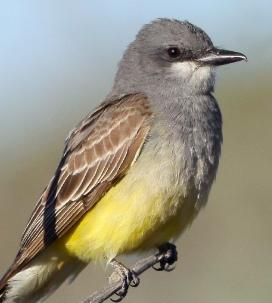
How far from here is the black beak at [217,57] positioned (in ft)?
26.5

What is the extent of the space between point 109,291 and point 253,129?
8.03 m

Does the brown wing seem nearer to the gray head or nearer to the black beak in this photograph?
the gray head

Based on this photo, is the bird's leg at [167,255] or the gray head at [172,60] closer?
the gray head at [172,60]

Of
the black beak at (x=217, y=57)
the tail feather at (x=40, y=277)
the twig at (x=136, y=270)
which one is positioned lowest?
the tail feather at (x=40, y=277)

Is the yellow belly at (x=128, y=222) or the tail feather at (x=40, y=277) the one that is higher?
the yellow belly at (x=128, y=222)

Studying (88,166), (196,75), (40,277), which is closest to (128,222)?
(88,166)

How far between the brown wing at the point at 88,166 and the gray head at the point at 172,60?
0.24 metres

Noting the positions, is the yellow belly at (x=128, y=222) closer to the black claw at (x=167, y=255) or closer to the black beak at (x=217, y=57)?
the black claw at (x=167, y=255)


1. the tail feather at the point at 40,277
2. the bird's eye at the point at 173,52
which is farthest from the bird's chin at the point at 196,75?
the tail feather at the point at 40,277

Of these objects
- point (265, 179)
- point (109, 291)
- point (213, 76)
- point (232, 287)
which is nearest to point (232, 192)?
point (265, 179)

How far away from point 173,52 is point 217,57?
39cm

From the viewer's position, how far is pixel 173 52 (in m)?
8.27

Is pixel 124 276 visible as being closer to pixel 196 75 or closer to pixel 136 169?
pixel 136 169

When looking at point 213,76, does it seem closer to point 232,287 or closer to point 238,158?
point 232,287
